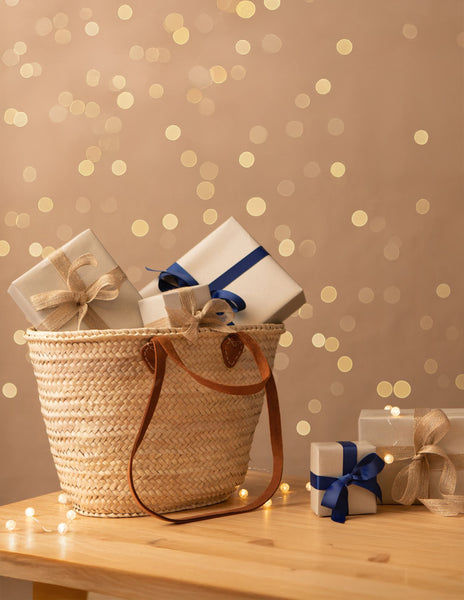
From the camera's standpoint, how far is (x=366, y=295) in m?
1.27

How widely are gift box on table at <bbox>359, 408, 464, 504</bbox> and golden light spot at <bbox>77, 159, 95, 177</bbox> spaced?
0.86 m

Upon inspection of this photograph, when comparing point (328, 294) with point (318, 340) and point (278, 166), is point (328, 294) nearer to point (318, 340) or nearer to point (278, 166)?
point (318, 340)

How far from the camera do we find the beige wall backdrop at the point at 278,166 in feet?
4.08

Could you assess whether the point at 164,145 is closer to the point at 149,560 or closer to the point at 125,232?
the point at 125,232

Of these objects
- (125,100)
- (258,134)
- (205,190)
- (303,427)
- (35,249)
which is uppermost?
(125,100)

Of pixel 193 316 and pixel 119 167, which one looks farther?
pixel 119 167

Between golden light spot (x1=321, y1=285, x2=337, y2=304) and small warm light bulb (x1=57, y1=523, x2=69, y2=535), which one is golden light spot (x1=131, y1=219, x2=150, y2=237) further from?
small warm light bulb (x1=57, y1=523, x2=69, y2=535)

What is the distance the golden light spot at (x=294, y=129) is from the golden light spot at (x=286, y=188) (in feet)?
0.30

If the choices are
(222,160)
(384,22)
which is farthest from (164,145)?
(384,22)

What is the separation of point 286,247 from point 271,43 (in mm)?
412

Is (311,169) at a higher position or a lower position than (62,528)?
higher

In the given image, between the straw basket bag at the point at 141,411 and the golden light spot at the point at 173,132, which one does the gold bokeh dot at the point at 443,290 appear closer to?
the straw basket bag at the point at 141,411

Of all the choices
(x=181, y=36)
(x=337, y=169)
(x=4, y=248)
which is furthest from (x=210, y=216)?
(x=4, y=248)

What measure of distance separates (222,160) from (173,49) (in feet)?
0.87
